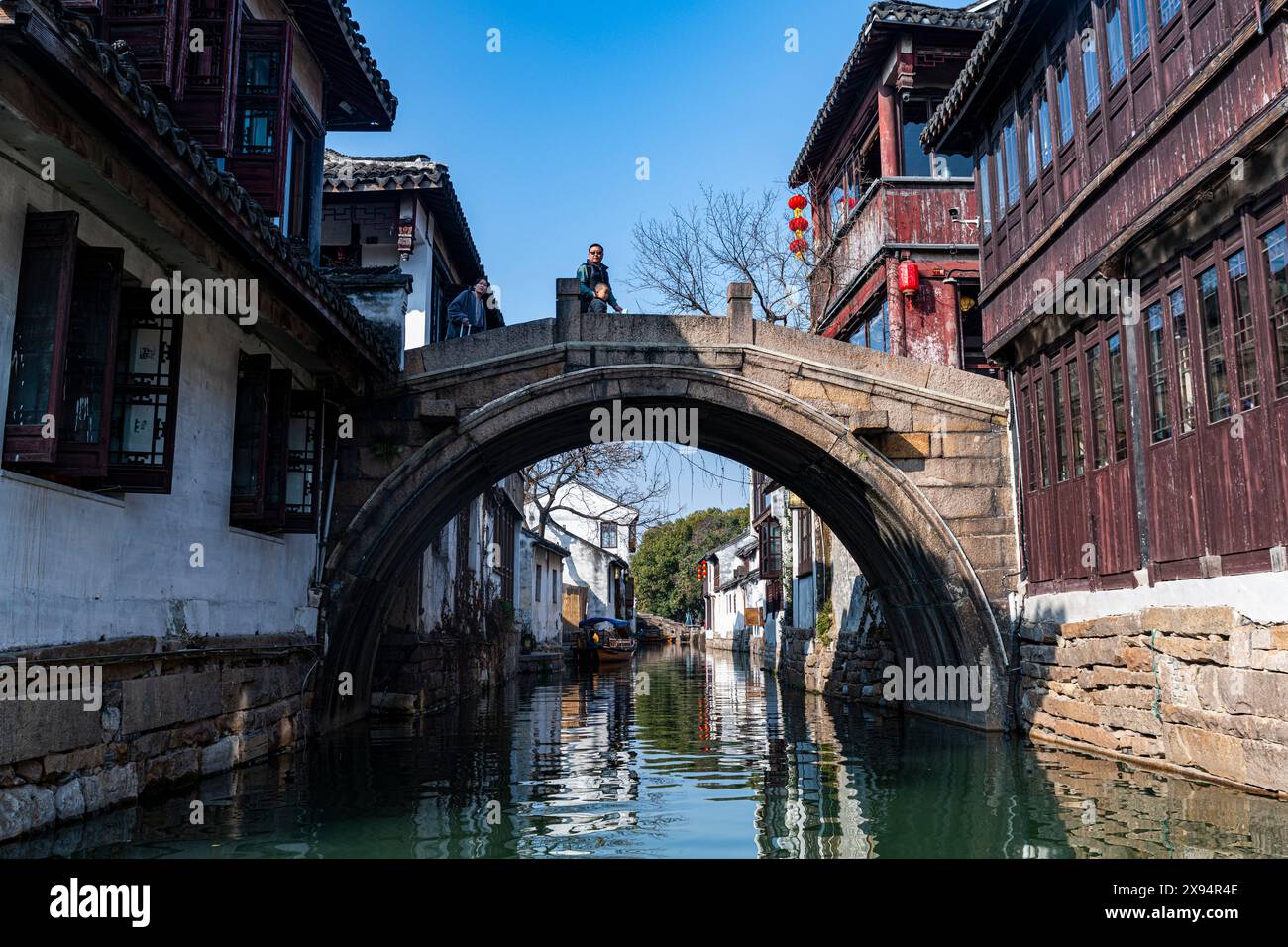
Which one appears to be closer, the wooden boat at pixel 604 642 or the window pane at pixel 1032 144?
the window pane at pixel 1032 144

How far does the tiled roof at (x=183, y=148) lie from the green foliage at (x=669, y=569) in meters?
54.4

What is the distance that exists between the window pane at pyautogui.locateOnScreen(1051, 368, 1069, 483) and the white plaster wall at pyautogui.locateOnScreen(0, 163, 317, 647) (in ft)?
24.5

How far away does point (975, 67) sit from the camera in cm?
1112

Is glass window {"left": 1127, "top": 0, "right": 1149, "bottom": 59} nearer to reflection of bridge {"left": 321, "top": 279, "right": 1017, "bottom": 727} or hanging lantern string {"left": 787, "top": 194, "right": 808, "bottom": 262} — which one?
reflection of bridge {"left": 321, "top": 279, "right": 1017, "bottom": 727}

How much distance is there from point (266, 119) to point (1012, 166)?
7.49 meters

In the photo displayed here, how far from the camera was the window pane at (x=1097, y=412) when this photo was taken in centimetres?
927

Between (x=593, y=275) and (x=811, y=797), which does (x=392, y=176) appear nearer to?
(x=593, y=275)

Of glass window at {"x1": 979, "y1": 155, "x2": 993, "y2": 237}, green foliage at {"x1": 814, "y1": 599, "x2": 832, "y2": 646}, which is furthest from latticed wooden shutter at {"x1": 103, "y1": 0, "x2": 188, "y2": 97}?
green foliage at {"x1": 814, "y1": 599, "x2": 832, "y2": 646}

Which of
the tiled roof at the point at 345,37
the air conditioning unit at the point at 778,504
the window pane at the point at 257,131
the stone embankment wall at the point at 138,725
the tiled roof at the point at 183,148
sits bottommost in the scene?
the stone embankment wall at the point at 138,725

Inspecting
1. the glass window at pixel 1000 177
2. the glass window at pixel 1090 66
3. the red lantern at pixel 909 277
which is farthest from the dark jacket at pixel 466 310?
the glass window at pixel 1090 66

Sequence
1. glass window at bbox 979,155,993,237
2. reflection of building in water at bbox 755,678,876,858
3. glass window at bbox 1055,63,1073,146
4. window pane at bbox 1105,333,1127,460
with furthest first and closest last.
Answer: glass window at bbox 979,155,993,237 → glass window at bbox 1055,63,1073,146 → window pane at bbox 1105,333,1127,460 → reflection of building in water at bbox 755,678,876,858

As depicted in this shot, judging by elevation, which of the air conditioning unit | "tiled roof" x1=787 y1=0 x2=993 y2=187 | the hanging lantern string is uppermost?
"tiled roof" x1=787 y1=0 x2=993 y2=187

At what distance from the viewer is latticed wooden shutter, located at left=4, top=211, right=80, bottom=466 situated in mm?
5680

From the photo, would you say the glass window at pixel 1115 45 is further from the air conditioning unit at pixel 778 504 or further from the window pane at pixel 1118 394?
the air conditioning unit at pixel 778 504
